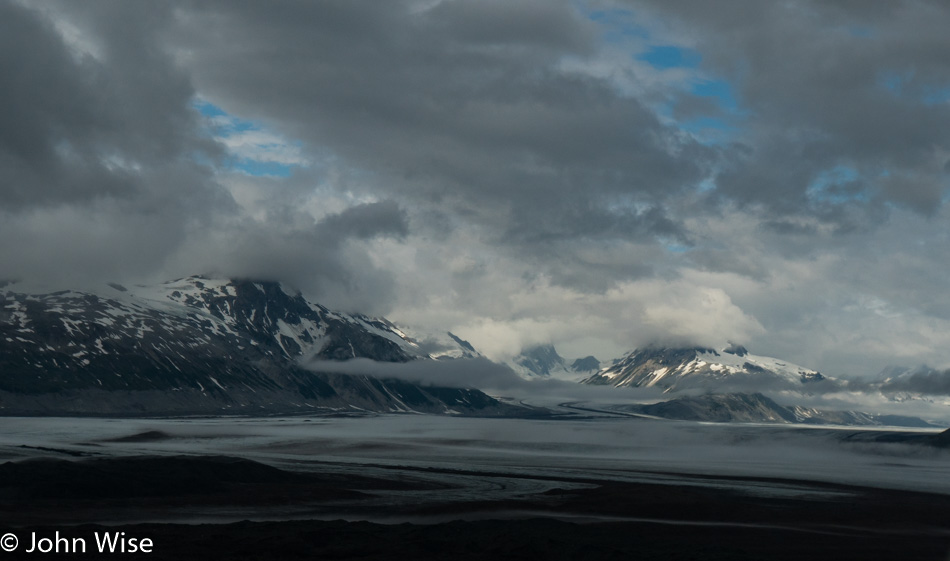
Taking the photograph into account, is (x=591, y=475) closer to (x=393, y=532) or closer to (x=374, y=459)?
(x=374, y=459)

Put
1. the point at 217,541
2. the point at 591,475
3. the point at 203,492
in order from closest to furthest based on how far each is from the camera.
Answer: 1. the point at 217,541
2. the point at 203,492
3. the point at 591,475

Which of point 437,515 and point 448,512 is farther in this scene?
point 448,512

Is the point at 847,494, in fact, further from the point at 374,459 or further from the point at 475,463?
the point at 374,459

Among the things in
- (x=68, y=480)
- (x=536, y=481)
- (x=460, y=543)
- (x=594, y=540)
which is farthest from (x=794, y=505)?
(x=68, y=480)

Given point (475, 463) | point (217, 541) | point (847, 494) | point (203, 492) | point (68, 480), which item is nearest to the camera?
point (217, 541)

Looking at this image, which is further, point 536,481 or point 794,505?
point 536,481

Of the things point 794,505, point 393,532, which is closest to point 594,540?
point 393,532
